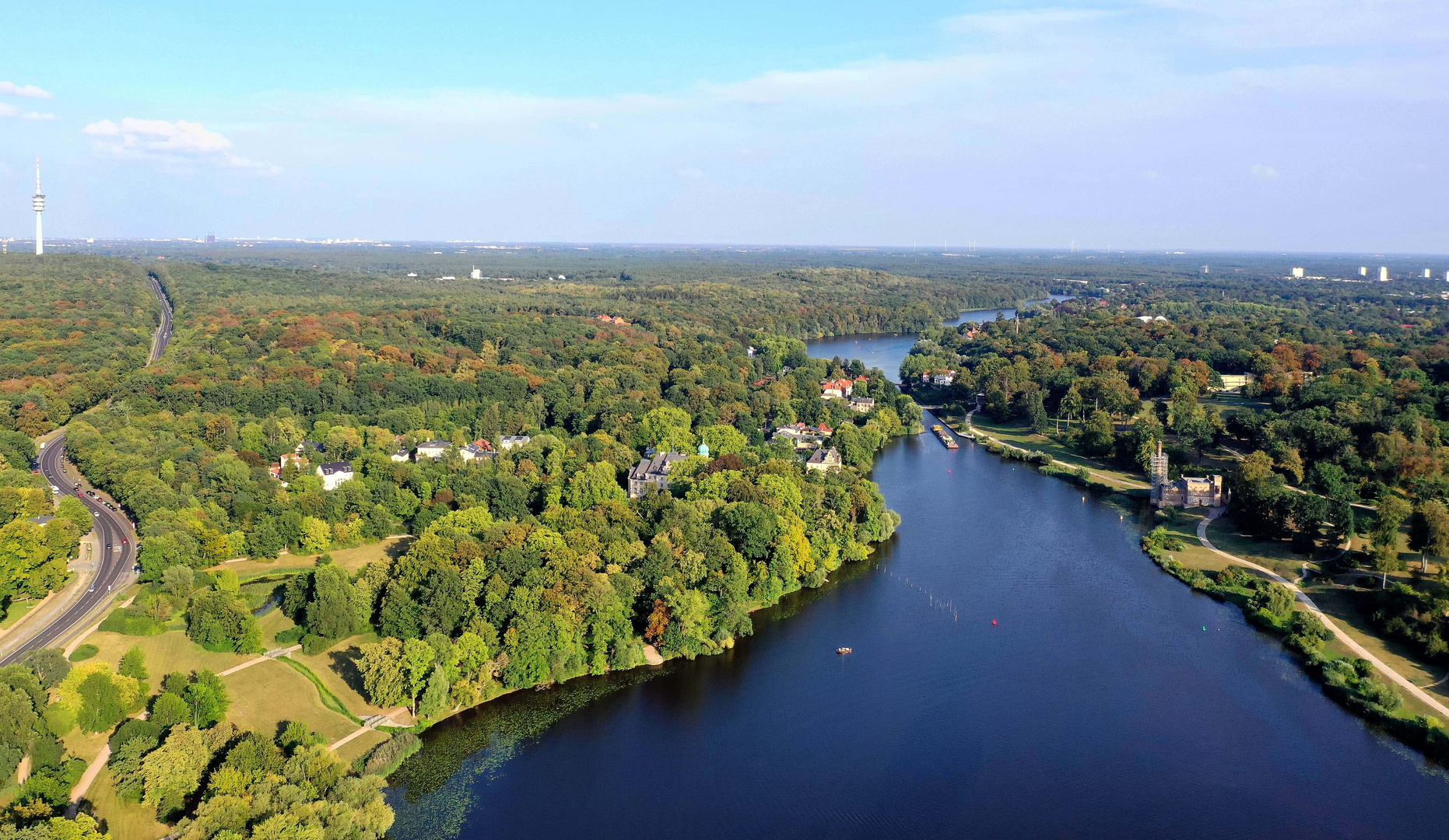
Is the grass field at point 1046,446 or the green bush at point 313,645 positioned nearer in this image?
the green bush at point 313,645

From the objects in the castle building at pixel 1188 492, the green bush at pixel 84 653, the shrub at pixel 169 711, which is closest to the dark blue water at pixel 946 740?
the shrub at pixel 169 711

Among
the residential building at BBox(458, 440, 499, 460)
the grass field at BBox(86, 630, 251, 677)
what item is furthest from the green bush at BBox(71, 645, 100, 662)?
the residential building at BBox(458, 440, 499, 460)

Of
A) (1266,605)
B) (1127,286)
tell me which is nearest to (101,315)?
(1266,605)

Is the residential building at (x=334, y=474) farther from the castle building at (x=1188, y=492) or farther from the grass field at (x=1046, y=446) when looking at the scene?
the grass field at (x=1046, y=446)

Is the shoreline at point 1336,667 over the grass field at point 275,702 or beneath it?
over

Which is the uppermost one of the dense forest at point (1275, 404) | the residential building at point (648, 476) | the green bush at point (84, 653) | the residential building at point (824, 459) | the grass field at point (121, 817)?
the dense forest at point (1275, 404)

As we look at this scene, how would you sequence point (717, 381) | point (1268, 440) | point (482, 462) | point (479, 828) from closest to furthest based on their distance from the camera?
point (479, 828), point (482, 462), point (1268, 440), point (717, 381)

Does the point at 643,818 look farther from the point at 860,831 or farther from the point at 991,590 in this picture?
the point at 991,590
